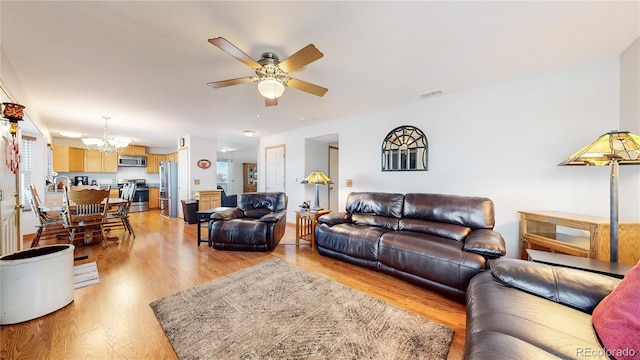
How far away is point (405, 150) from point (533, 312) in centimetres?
280

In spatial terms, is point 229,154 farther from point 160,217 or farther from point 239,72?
point 239,72

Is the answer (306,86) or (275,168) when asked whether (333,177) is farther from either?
(306,86)

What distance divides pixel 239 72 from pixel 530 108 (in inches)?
136

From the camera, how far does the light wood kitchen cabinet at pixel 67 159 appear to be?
619 cm

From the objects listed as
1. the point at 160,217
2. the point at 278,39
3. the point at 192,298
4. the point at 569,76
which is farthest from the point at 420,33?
the point at 160,217

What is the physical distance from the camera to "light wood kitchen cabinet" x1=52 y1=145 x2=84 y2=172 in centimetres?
619

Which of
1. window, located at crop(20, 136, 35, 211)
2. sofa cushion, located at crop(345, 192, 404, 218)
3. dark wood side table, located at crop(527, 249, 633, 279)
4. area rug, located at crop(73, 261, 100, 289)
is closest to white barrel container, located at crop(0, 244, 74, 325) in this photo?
area rug, located at crop(73, 261, 100, 289)

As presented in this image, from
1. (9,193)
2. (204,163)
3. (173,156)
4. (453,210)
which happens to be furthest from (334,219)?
(173,156)

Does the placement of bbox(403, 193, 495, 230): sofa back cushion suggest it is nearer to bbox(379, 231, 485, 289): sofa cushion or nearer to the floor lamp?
bbox(379, 231, 485, 289): sofa cushion

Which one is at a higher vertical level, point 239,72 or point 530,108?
point 239,72

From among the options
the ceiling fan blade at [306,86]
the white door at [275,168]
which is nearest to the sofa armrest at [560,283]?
the ceiling fan blade at [306,86]

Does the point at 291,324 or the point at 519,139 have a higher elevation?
the point at 519,139

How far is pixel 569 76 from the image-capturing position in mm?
2445

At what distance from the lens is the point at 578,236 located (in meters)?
2.40
